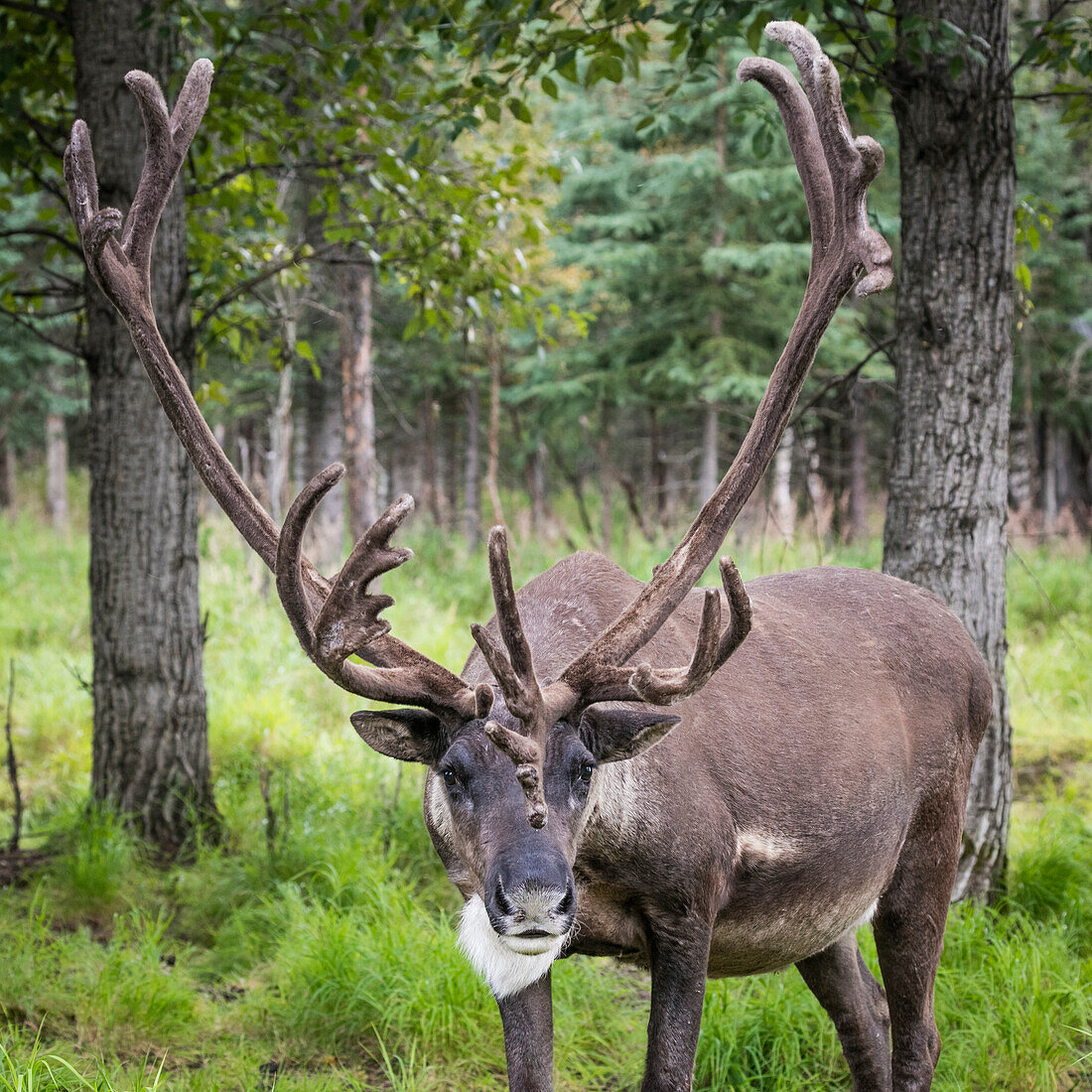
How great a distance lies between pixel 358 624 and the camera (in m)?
2.63

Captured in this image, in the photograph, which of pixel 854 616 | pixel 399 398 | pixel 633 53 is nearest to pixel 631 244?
pixel 399 398

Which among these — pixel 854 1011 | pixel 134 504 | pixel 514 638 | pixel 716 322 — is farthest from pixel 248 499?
pixel 716 322

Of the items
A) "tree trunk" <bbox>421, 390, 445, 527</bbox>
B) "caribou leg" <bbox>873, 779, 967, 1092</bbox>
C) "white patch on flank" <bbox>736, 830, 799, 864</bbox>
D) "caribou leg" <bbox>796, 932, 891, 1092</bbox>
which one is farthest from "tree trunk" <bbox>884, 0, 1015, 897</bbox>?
"tree trunk" <bbox>421, 390, 445, 527</bbox>

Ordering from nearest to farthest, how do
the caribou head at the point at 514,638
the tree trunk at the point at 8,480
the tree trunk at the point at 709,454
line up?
the caribou head at the point at 514,638 < the tree trunk at the point at 709,454 < the tree trunk at the point at 8,480

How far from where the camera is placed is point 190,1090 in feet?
11.3

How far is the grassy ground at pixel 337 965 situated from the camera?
12.2 feet

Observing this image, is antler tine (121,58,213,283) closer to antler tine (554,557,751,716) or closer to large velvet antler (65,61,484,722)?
large velvet antler (65,61,484,722)

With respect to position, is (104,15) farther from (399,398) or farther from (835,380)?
(399,398)

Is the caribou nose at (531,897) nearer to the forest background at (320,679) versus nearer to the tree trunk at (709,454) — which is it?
the forest background at (320,679)

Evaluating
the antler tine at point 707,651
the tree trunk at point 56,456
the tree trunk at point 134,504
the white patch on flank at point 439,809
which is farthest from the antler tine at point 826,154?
the tree trunk at point 56,456

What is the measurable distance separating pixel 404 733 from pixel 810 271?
1721mm

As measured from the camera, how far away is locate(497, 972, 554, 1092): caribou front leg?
2.79m

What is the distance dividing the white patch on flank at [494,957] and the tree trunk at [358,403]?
7.85 m

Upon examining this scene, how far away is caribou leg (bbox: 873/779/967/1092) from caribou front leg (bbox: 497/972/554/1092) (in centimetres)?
126
